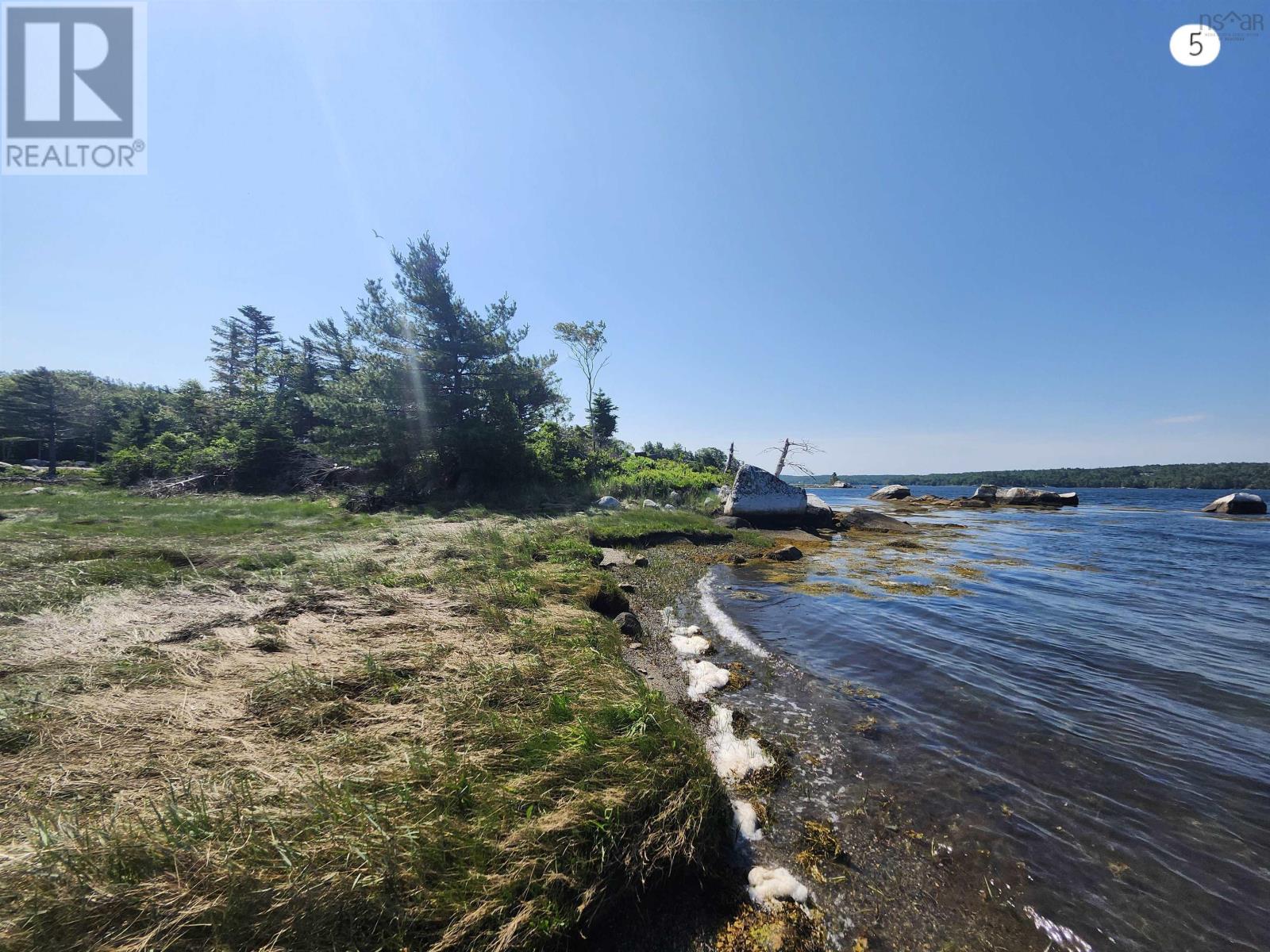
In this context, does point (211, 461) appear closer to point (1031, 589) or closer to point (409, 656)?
point (409, 656)

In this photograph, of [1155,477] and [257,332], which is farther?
[1155,477]

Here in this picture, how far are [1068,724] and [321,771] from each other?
7.15 metres

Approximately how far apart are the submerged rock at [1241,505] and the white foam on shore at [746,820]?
4930cm

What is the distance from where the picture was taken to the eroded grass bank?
1.79m

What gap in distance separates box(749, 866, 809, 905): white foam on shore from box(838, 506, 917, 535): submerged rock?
62.2 ft

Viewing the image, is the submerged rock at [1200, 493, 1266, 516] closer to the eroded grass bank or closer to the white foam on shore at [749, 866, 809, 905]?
the white foam on shore at [749, 866, 809, 905]

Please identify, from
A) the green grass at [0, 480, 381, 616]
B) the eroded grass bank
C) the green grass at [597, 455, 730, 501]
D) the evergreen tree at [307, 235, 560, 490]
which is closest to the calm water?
the eroded grass bank

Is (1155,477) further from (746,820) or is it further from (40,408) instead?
(40,408)

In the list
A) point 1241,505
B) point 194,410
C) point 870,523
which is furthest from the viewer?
point 194,410

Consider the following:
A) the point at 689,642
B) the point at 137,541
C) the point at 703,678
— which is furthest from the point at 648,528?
the point at 137,541

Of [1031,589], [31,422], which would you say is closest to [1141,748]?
[1031,589]

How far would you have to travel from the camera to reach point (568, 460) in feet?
73.7

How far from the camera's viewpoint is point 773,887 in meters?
2.54

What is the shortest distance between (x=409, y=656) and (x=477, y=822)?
2492mm
